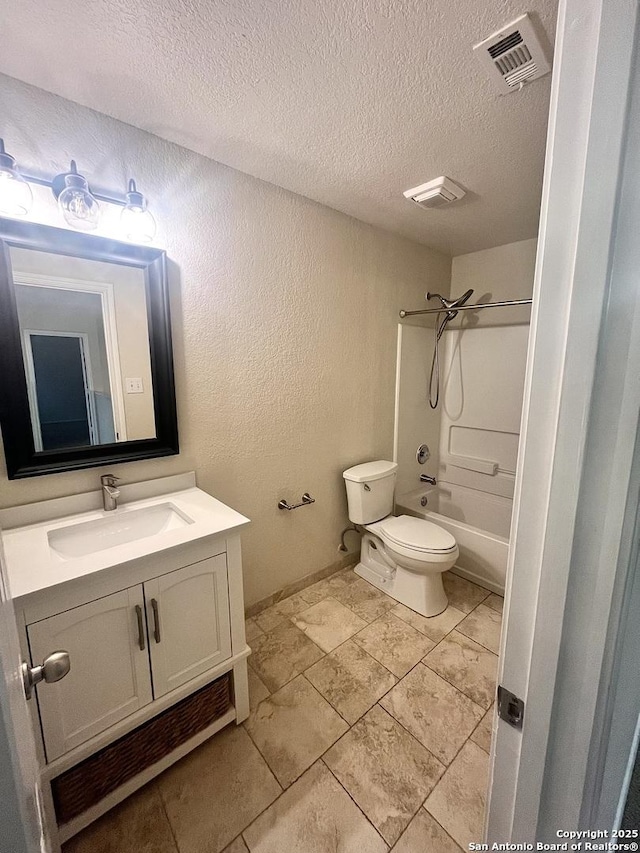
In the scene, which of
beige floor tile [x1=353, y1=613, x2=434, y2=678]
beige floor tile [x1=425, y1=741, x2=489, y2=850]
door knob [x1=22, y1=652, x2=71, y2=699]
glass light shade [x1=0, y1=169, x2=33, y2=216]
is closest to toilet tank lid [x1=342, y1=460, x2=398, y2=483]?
beige floor tile [x1=353, y1=613, x2=434, y2=678]

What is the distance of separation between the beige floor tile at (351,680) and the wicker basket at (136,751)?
444mm

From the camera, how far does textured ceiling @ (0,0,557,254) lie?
3.11 ft

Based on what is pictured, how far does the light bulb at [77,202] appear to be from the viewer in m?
1.19

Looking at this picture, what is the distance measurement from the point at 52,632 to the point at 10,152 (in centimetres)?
151

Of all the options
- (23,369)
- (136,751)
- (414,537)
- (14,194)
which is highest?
(14,194)

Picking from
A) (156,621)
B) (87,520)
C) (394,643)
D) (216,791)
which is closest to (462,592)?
(394,643)

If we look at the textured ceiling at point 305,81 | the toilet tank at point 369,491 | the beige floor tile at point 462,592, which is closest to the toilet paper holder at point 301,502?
the toilet tank at point 369,491

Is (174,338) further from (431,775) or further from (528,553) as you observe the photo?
(431,775)

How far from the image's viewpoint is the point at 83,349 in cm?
134

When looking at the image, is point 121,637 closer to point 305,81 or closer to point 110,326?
point 110,326

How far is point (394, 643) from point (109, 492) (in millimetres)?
1559

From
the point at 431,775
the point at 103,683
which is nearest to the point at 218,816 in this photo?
the point at 103,683

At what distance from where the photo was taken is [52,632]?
956mm

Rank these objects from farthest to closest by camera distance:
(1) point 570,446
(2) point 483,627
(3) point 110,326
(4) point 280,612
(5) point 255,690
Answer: (4) point 280,612, (2) point 483,627, (5) point 255,690, (3) point 110,326, (1) point 570,446
